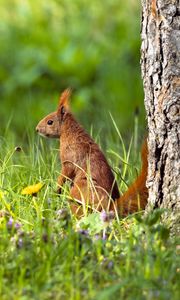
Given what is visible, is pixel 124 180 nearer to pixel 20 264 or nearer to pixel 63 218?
pixel 63 218

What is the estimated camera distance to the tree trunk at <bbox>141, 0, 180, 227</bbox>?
4652 millimetres

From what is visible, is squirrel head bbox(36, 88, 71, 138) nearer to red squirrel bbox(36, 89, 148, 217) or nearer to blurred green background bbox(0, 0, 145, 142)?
red squirrel bbox(36, 89, 148, 217)

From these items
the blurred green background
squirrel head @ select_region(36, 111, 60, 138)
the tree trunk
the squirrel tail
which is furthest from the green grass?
the blurred green background

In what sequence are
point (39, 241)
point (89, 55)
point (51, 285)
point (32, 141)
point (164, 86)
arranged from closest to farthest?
point (51, 285) → point (39, 241) → point (164, 86) → point (32, 141) → point (89, 55)

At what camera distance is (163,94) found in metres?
4.70

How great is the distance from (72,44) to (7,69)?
694 millimetres

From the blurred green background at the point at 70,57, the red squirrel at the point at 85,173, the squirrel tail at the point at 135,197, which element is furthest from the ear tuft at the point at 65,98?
the blurred green background at the point at 70,57

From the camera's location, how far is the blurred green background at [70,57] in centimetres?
921

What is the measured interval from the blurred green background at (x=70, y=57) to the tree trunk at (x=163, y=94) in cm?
391

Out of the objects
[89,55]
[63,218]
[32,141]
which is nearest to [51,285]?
[63,218]

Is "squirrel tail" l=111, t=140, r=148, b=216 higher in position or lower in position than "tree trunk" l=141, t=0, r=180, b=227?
lower

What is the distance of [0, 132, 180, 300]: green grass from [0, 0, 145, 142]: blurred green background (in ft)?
13.8

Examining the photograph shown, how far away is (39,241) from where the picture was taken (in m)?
4.20

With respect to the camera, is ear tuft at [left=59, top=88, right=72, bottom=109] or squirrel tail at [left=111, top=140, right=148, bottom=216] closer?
squirrel tail at [left=111, top=140, right=148, bottom=216]
